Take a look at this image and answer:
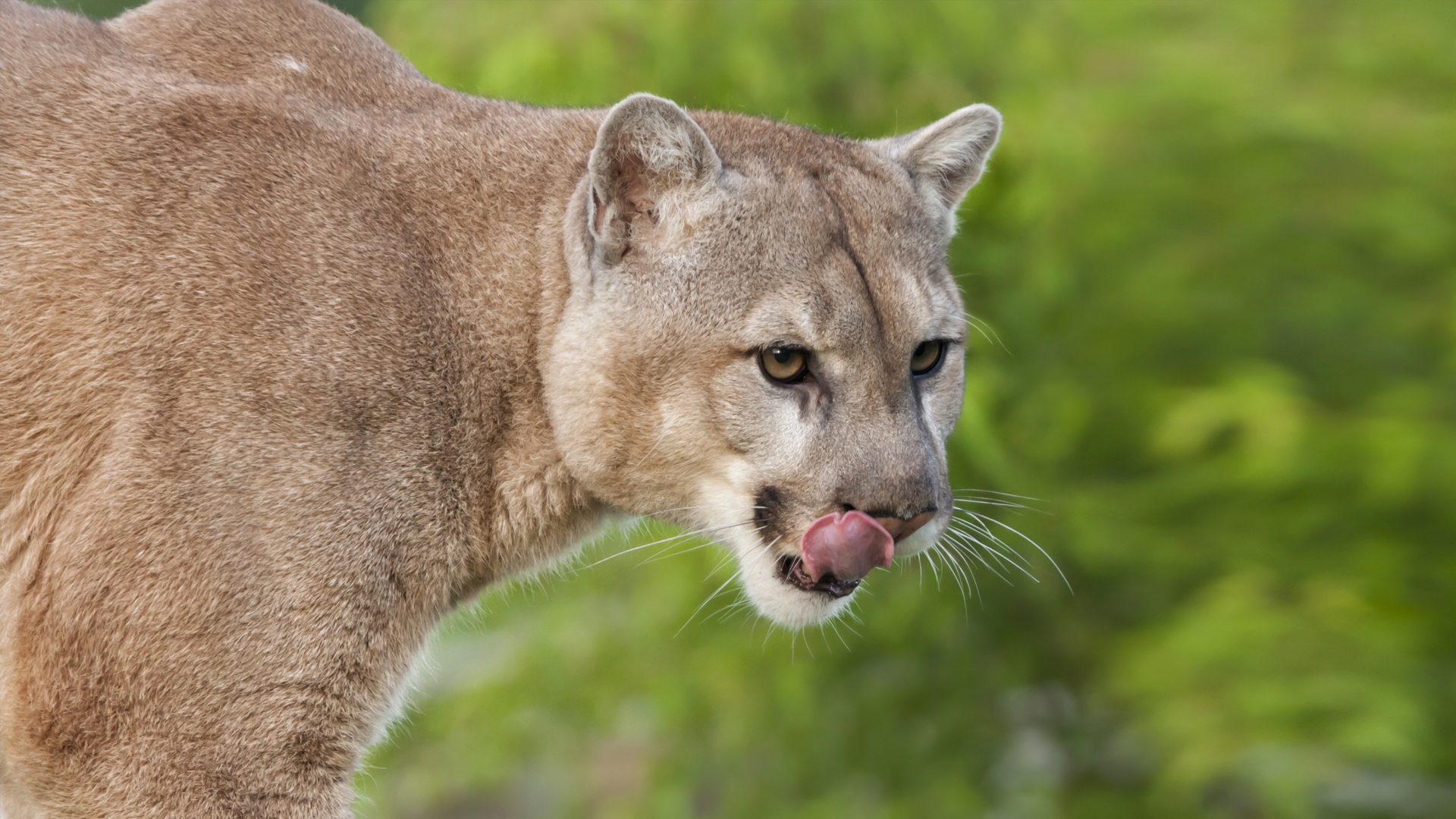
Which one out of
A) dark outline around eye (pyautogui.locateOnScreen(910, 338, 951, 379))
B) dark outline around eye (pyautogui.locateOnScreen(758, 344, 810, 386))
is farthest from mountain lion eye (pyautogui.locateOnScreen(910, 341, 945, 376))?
dark outline around eye (pyautogui.locateOnScreen(758, 344, 810, 386))

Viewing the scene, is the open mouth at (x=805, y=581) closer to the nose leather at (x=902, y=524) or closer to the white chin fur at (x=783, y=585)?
the white chin fur at (x=783, y=585)

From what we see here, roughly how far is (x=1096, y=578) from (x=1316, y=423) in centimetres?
177

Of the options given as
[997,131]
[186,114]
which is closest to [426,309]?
[186,114]

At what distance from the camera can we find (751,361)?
4.30 meters

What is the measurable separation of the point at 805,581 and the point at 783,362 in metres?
0.64

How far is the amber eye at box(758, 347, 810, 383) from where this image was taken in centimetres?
430

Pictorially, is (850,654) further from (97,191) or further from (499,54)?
(97,191)

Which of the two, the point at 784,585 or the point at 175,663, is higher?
the point at 784,585

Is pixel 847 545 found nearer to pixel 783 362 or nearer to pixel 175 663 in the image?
pixel 783 362

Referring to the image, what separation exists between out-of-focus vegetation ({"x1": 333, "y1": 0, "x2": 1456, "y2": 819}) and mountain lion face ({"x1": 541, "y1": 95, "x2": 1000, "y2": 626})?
1.61m

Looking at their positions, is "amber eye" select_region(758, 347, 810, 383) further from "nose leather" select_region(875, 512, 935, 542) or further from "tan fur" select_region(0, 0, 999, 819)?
"nose leather" select_region(875, 512, 935, 542)

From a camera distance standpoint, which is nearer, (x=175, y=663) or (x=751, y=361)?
(x=175, y=663)

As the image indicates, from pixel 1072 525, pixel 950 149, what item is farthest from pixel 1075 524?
pixel 950 149

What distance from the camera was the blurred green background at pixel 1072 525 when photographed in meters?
6.55
